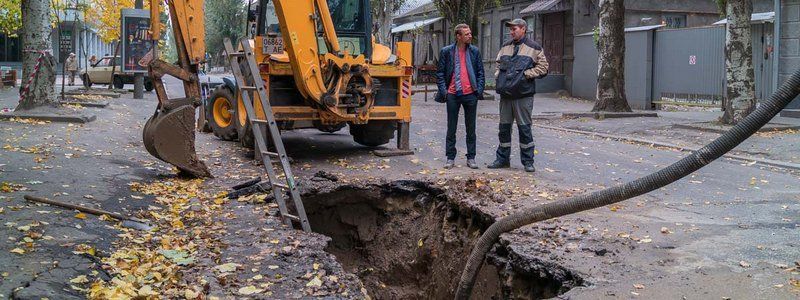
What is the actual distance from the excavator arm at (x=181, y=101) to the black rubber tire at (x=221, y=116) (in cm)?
396

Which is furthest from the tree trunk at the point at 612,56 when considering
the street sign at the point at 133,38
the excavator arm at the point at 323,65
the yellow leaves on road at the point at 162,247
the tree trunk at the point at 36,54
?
the street sign at the point at 133,38

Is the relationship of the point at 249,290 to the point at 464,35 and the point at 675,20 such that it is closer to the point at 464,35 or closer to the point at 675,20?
the point at 464,35

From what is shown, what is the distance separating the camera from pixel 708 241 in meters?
6.28

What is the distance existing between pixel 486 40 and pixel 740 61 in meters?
23.3

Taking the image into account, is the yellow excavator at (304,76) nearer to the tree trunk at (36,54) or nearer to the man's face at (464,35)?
the man's face at (464,35)

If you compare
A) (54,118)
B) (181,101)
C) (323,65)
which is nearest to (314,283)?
(181,101)

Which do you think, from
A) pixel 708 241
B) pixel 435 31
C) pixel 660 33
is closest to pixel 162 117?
pixel 708 241

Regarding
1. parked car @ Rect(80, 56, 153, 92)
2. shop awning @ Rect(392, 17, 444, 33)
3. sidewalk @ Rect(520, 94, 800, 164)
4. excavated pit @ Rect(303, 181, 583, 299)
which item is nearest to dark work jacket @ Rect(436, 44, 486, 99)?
excavated pit @ Rect(303, 181, 583, 299)

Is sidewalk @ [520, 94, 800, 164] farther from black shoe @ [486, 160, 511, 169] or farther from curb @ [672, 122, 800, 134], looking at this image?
black shoe @ [486, 160, 511, 169]

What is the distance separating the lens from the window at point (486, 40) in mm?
37844

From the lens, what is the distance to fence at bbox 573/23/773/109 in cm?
2025

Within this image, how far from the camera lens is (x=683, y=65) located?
22.1 metres

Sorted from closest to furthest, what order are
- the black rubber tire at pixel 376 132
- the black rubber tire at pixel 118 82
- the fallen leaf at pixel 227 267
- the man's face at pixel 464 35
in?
1. the fallen leaf at pixel 227 267
2. the man's face at pixel 464 35
3. the black rubber tire at pixel 376 132
4. the black rubber tire at pixel 118 82

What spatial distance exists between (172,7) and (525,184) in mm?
4670
